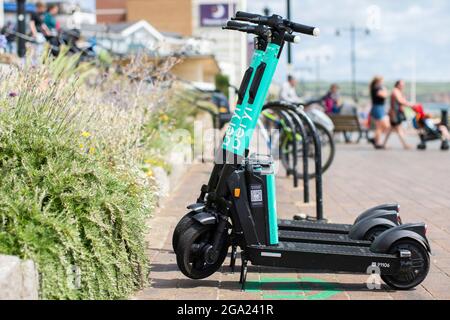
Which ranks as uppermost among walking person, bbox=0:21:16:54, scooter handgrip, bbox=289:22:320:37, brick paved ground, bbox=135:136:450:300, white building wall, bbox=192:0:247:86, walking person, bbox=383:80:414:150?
white building wall, bbox=192:0:247:86

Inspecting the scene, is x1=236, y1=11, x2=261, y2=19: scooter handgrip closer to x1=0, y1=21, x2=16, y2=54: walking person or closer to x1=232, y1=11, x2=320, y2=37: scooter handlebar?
x1=232, y1=11, x2=320, y2=37: scooter handlebar

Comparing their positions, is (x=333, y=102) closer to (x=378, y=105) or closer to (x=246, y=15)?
(x=378, y=105)

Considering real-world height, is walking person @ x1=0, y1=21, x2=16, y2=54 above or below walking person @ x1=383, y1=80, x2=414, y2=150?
above

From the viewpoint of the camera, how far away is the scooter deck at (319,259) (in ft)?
16.6

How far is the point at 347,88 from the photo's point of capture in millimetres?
68188

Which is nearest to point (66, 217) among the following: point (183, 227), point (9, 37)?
point (183, 227)

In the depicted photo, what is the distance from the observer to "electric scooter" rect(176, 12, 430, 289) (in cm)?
507

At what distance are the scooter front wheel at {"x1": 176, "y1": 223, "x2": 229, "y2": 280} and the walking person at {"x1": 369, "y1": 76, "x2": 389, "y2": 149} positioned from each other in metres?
14.5

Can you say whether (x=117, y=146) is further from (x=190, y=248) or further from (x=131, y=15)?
(x=131, y=15)

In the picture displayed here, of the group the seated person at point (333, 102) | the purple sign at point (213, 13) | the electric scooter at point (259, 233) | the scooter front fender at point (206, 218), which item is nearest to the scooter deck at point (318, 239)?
the electric scooter at point (259, 233)

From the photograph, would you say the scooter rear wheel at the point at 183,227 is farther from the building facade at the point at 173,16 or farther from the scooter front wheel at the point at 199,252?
the building facade at the point at 173,16

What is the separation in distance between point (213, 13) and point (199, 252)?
46471 millimetres

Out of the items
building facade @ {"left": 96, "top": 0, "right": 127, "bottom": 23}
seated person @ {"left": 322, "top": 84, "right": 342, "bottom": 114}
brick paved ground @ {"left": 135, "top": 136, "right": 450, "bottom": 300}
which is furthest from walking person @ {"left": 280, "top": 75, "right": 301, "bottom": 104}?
building facade @ {"left": 96, "top": 0, "right": 127, "bottom": 23}

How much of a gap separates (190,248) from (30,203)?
1178mm
